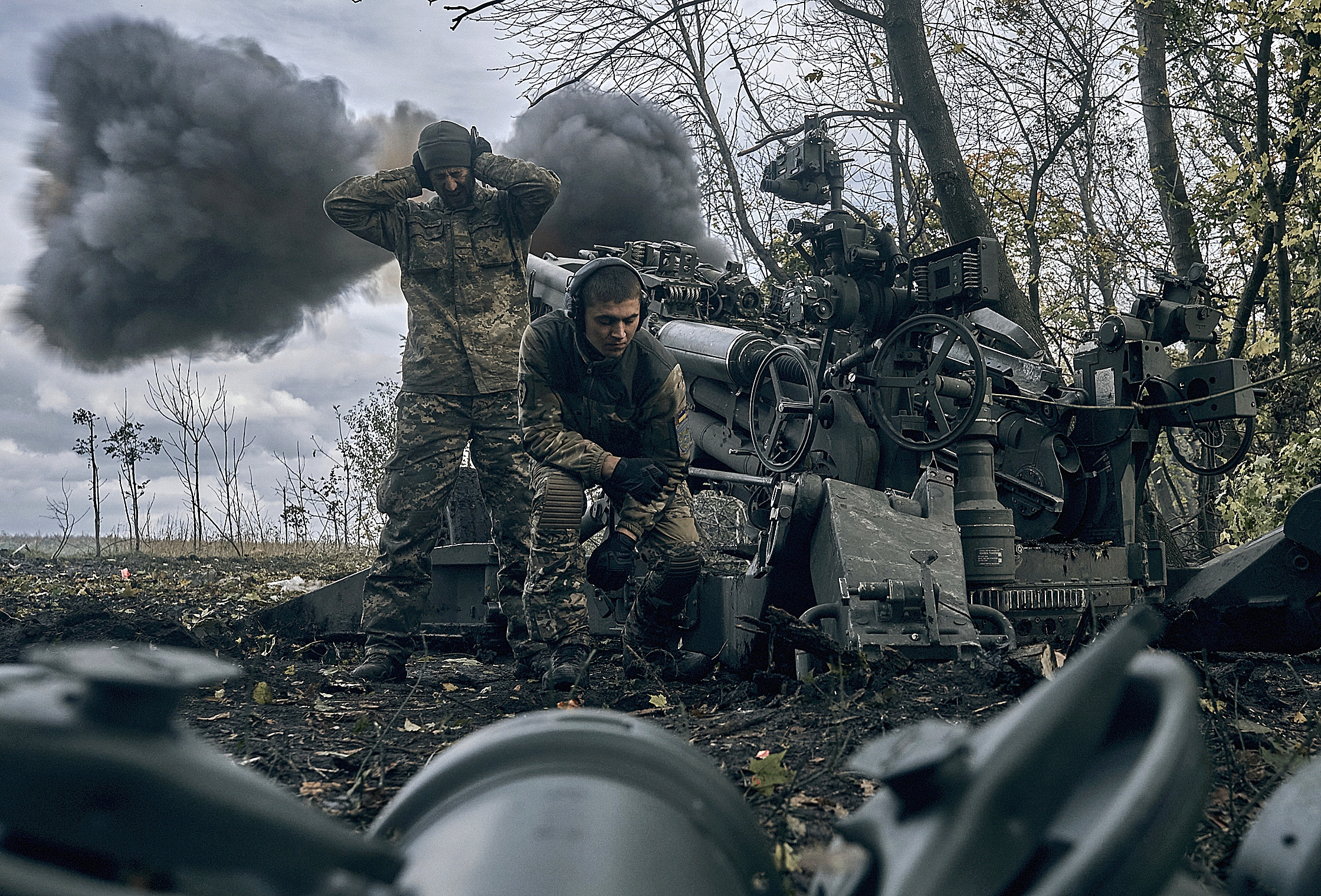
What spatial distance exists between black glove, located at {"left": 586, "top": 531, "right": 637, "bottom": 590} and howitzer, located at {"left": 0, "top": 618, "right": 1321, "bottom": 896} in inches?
159

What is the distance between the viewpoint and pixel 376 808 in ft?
8.96

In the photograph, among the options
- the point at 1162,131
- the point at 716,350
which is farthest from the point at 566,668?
the point at 1162,131

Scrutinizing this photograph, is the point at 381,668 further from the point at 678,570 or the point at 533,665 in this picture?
the point at 678,570

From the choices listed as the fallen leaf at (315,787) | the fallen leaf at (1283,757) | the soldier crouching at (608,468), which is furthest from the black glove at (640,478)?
the fallen leaf at (1283,757)

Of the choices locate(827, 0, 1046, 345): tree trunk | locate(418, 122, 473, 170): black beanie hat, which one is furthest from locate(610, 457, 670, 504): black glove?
locate(827, 0, 1046, 345): tree trunk

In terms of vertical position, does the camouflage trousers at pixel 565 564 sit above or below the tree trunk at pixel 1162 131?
below

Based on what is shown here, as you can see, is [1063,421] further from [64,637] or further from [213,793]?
[213,793]

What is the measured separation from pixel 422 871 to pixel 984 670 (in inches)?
143

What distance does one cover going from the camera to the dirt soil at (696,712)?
278cm

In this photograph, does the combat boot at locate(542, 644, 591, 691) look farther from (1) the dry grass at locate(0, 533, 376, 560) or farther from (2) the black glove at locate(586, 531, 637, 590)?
(1) the dry grass at locate(0, 533, 376, 560)

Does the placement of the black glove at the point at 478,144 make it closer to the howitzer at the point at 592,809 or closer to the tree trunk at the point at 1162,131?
the howitzer at the point at 592,809

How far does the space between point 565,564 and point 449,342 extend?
5.58 feet

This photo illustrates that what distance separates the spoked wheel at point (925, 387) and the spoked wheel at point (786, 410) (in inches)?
19.7

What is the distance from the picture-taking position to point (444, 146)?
6035mm
